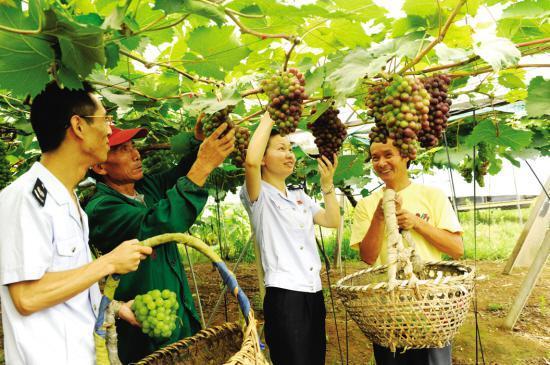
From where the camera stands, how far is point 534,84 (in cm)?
156

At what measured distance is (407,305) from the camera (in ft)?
5.22

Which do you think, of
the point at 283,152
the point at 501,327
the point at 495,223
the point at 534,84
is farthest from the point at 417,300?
the point at 495,223

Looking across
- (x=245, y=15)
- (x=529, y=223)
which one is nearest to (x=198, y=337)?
(x=245, y=15)

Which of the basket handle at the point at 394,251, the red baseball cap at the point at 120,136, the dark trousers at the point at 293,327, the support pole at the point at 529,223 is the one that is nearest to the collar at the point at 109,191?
the red baseball cap at the point at 120,136

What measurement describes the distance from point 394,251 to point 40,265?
46.5 inches

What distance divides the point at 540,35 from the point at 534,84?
0.17 metres

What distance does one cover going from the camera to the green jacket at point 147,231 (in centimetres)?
175

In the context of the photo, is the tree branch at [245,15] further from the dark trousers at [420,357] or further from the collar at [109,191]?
the dark trousers at [420,357]

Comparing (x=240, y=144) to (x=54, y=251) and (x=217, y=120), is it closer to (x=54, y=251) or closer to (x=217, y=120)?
(x=217, y=120)

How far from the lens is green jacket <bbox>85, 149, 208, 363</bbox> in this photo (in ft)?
5.76

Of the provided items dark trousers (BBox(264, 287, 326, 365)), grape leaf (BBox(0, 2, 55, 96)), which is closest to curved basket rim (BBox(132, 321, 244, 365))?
dark trousers (BBox(264, 287, 326, 365))

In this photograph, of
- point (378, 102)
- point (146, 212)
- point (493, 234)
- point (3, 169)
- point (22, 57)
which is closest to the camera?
point (22, 57)

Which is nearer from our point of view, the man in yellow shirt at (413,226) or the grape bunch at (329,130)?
the grape bunch at (329,130)

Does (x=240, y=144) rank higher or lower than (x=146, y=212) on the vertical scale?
higher
